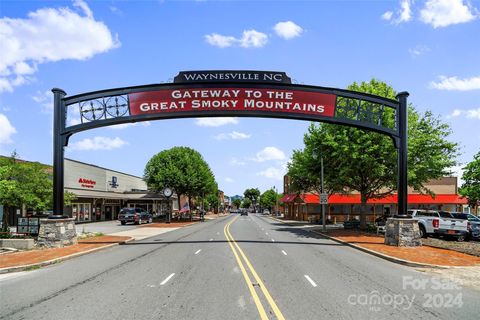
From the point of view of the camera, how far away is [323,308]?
837 cm

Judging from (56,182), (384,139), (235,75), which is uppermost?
(235,75)

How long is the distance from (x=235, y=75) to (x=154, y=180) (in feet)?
129

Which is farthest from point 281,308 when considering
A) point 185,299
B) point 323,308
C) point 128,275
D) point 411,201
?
point 411,201

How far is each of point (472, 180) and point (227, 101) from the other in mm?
43039

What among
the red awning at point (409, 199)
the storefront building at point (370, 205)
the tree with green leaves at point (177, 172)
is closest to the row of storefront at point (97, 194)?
the tree with green leaves at point (177, 172)

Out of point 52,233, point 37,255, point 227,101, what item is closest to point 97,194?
point 52,233

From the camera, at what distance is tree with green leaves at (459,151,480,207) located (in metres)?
48.8

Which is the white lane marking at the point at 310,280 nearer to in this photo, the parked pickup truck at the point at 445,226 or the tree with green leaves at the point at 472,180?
→ the parked pickup truck at the point at 445,226

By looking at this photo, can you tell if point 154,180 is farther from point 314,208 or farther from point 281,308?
point 281,308

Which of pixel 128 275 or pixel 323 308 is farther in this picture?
pixel 128 275

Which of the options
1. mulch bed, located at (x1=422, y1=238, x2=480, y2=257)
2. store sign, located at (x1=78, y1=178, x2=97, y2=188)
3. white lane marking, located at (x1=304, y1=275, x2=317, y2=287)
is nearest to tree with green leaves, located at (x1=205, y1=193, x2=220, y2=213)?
store sign, located at (x1=78, y1=178, x2=97, y2=188)

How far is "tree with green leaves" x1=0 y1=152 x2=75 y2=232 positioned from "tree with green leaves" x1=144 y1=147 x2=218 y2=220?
31752 millimetres

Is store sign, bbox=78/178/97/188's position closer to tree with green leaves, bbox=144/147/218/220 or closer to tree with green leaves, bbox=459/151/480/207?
tree with green leaves, bbox=144/147/218/220

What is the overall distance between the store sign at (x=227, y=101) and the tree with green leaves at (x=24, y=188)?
801cm
